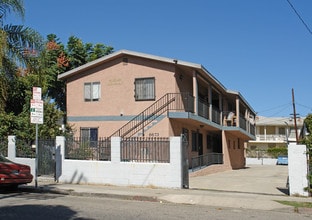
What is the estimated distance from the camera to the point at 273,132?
2803 inches

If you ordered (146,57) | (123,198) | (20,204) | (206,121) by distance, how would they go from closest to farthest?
(20,204), (123,198), (146,57), (206,121)

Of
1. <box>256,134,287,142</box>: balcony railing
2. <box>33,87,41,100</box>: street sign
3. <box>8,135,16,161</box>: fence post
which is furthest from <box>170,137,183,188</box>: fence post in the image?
<box>256,134,287,142</box>: balcony railing

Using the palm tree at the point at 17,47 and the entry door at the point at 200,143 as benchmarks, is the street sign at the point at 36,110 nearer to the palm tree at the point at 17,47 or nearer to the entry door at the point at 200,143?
the palm tree at the point at 17,47

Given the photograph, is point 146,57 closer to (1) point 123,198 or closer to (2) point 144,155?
(2) point 144,155

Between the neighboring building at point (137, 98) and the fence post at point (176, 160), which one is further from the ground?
the neighboring building at point (137, 98)

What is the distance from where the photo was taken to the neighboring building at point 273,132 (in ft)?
225

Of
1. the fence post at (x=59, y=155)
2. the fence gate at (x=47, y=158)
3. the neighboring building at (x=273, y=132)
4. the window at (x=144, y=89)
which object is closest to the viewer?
the fence post at (x=59, y=155)

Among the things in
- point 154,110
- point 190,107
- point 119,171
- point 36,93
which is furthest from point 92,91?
point 36,93

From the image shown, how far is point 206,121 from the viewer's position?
24.8 meters

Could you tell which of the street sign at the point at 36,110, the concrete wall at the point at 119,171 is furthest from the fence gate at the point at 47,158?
the street sign at the point at 36,110

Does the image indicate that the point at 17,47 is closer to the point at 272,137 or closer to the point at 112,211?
the point at 112,211

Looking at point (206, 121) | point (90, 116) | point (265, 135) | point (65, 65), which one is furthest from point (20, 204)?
point (265, 135)

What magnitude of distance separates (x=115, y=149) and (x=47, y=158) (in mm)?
3797

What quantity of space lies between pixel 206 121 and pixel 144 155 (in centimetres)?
974
